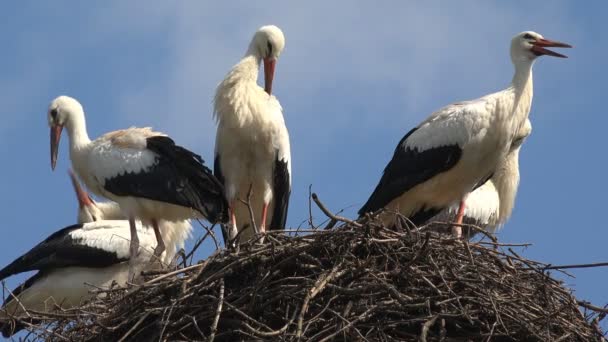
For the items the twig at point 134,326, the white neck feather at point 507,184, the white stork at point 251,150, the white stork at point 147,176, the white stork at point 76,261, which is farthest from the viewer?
the white neck feather at point 507,184

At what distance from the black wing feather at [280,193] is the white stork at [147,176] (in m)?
0.40

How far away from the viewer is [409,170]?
12398 mm

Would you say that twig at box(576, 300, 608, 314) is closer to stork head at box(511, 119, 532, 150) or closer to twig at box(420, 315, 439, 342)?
twig at box(420, 315, 439, 342)

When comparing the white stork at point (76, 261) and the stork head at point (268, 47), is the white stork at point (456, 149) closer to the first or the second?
the stork head at point (268, 47)

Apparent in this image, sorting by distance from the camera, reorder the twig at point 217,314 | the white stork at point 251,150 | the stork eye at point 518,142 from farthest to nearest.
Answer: the stork eye at point 518,142 < the white stork at point 251,150 < the twig at point 217,314

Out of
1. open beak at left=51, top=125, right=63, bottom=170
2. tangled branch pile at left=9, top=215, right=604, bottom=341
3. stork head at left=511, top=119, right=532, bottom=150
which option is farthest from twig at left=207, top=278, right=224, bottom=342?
stork head at left=511, top=119, right=532, bottom=150

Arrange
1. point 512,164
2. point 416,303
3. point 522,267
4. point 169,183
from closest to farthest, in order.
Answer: point 416,303 → point 522,267 → point 169,183 → point 512,164

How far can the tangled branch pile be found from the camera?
8797 millimetres

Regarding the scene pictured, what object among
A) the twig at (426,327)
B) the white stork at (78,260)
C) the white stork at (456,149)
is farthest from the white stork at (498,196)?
the twig at (426,327)

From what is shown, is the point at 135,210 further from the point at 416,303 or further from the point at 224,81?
the point at 416,303

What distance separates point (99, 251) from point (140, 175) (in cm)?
98

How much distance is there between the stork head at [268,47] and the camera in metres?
12.4

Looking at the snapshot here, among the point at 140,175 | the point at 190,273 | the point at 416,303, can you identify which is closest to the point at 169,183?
Answer: the point at 140,175

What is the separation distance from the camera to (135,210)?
12594 millimetres
